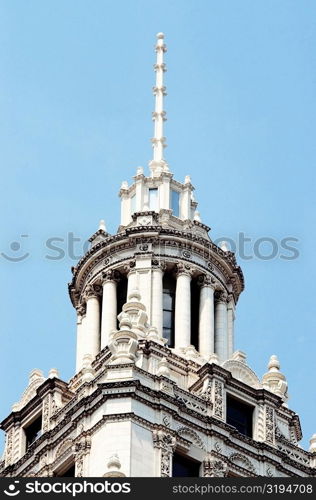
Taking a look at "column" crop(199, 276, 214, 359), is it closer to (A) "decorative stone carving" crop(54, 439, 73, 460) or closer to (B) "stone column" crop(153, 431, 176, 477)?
(A) "decorative stone carving" crop(54, 439, 73, 460)

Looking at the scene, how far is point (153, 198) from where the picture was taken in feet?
359

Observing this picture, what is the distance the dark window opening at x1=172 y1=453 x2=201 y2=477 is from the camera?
9406 cm

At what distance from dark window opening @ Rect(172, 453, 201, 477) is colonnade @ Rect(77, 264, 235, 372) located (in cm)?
802

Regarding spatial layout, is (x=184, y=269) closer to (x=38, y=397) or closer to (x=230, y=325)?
(x=230, y=325)

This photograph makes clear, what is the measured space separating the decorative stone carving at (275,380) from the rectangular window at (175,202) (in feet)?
30.9

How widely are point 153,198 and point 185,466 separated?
59.9 ft

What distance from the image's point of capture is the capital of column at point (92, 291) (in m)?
106

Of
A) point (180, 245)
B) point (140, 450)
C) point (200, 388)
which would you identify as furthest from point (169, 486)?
point (180, 245)

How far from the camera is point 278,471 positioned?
9731cm

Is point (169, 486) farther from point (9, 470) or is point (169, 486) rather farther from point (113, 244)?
point (113, 244)

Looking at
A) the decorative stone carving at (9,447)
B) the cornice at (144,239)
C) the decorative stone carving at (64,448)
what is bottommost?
the decorative stone carving at (64,448)

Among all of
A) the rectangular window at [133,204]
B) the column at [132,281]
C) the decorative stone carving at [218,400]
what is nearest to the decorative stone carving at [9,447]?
the column at [132,281]

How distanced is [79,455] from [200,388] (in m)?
6.81

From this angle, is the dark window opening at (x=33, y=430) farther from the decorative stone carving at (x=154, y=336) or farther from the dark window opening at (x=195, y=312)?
the dark window opening at (x=195, y=312)
